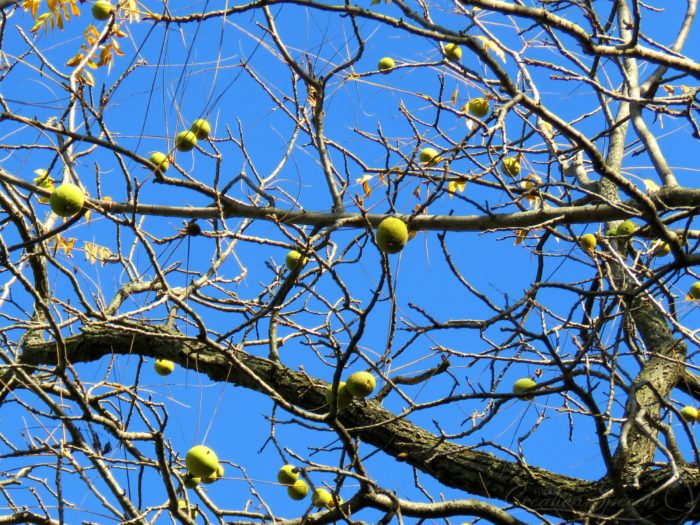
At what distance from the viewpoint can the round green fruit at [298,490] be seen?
368cm

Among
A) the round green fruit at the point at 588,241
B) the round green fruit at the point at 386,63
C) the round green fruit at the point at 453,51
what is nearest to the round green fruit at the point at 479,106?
the round green fruit at the point at 453,51

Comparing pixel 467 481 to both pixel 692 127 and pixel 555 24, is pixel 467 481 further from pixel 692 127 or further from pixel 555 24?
pixel 555 24

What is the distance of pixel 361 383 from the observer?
2.77m

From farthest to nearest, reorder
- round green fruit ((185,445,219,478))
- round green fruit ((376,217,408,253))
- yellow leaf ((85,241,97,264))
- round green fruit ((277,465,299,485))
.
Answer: yellow leaf ((85,241,97,264)), round green fruit ((277,465,299,485)), round green fruit ((185,445,219,478)), round green fruit ((376,217,408,253))

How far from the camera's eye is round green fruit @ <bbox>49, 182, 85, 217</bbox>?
2.77 metres

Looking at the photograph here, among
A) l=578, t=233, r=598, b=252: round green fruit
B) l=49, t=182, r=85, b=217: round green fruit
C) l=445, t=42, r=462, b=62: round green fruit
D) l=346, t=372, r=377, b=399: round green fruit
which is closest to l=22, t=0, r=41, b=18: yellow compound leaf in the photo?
l=49, t=182, r=85, b=217: round green fruit

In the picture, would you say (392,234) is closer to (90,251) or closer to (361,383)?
(361,383)

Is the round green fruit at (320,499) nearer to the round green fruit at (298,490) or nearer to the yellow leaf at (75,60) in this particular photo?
the round green fruit at (298,490)

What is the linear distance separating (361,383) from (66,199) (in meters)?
1.17

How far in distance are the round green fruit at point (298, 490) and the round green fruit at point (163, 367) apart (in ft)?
2.85

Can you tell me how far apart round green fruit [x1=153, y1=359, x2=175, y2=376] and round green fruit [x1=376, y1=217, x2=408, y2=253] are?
1764 mm

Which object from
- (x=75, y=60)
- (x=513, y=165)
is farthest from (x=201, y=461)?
(x=513, y=165)

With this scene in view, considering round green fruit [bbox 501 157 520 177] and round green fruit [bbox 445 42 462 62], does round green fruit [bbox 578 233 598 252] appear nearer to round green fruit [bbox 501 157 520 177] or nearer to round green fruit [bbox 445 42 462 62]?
round green fruit [bbox 501 157 520 177]

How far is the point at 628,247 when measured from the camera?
180 inches
